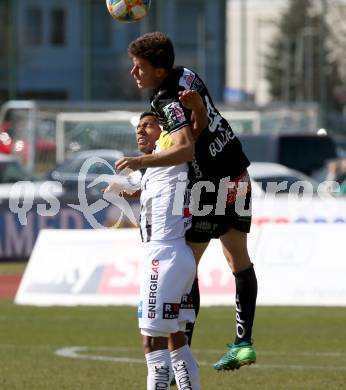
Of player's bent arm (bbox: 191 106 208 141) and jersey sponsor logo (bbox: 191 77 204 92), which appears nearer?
player's bent arm (bbox: 191 106 208 141)

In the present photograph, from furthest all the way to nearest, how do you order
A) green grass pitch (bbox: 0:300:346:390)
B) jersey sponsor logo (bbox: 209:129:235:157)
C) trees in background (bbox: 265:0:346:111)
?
trees in background (bbox: 265:0:346:111) → green grass pitch (bbox: 0:300:346:390) → jersey sponsor logo (bbox: 209:129:235:157)

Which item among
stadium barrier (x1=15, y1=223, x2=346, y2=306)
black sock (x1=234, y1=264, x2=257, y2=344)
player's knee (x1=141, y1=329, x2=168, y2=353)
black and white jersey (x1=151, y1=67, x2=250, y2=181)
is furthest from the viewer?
stadium barrier (x1=15, y1=223, x2=346, y2=306)

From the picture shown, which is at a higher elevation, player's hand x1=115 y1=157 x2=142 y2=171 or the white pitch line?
player's hand x1=115 y1=157 x2=142 y2=171

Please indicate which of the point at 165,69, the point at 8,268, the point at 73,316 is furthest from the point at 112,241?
the point at 165,69

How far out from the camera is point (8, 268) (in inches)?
869

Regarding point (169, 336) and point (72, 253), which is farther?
point (72, 253)

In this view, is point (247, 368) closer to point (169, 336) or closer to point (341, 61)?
point (169, 336)

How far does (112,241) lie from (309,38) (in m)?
63.2

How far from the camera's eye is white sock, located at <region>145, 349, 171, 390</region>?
25.2 feet

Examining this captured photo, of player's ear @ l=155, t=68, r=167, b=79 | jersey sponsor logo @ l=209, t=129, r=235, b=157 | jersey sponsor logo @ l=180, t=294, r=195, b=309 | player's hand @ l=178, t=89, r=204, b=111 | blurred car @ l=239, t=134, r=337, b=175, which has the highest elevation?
player's ear @ l=155, t=68, r=167, b=79

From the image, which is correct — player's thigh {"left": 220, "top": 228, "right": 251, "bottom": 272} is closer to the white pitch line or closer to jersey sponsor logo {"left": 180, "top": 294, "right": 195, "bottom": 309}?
jersey sponsor logo {"left": 180, "top": 294, "right": 195, "bottom": 309}

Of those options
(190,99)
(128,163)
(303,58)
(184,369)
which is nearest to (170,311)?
(184,369)

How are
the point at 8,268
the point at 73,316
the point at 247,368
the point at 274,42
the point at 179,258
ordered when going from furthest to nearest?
the point at 274,42
the point at 8,268
the point at 73,316
the point at 247,368
the point at 179,258

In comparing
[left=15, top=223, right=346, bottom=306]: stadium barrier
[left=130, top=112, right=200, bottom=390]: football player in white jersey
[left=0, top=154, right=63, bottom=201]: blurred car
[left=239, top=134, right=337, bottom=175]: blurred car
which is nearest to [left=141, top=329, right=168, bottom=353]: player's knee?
[left=130, top=112, right=200, bottom=390]: football player in white jersey
